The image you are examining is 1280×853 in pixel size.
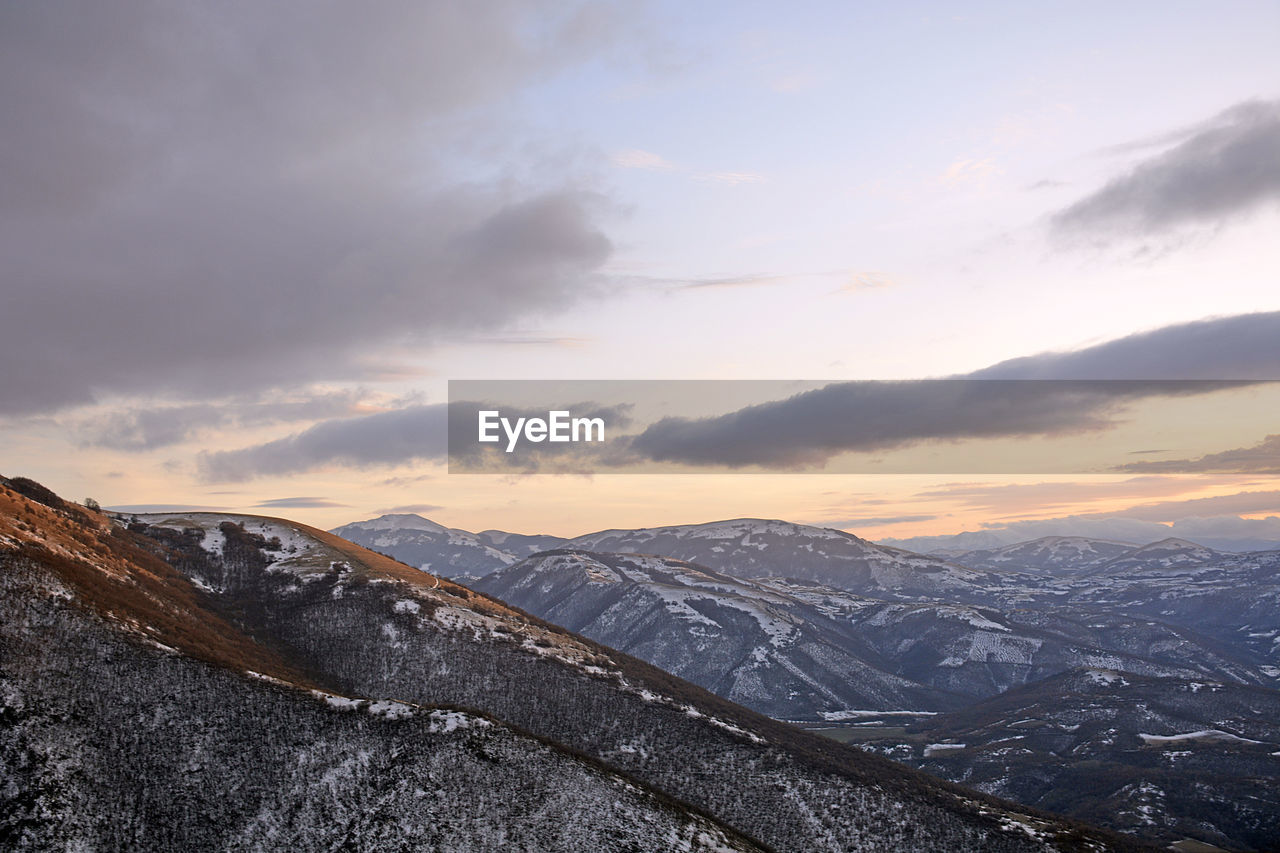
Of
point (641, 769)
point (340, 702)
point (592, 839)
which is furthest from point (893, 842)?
point (340, 702)

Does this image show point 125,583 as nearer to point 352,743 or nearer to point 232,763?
A: point 232,763

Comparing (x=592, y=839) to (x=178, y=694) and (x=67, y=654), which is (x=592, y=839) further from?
(x=67, y=654)

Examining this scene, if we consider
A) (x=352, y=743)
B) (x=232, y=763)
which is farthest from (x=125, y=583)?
(x=352, y=743)

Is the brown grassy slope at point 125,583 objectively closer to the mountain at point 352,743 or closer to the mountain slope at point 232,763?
the mountain at point 352,743

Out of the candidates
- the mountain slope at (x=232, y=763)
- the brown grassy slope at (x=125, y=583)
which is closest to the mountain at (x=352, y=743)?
the mountain slope at (x=232, y=763)

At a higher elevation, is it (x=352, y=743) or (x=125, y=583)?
(x=125, y=583)

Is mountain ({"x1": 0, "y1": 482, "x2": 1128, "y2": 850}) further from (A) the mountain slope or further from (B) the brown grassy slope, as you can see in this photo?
(B) the brown grassy slope

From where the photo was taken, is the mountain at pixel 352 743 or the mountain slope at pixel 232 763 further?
the mountain at pixel 352 743

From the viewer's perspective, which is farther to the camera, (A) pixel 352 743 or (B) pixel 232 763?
(A) pixel 352 743

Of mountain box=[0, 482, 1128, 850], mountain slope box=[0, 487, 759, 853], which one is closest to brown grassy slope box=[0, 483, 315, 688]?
mountain box=[0, 482, 1128, 850]
